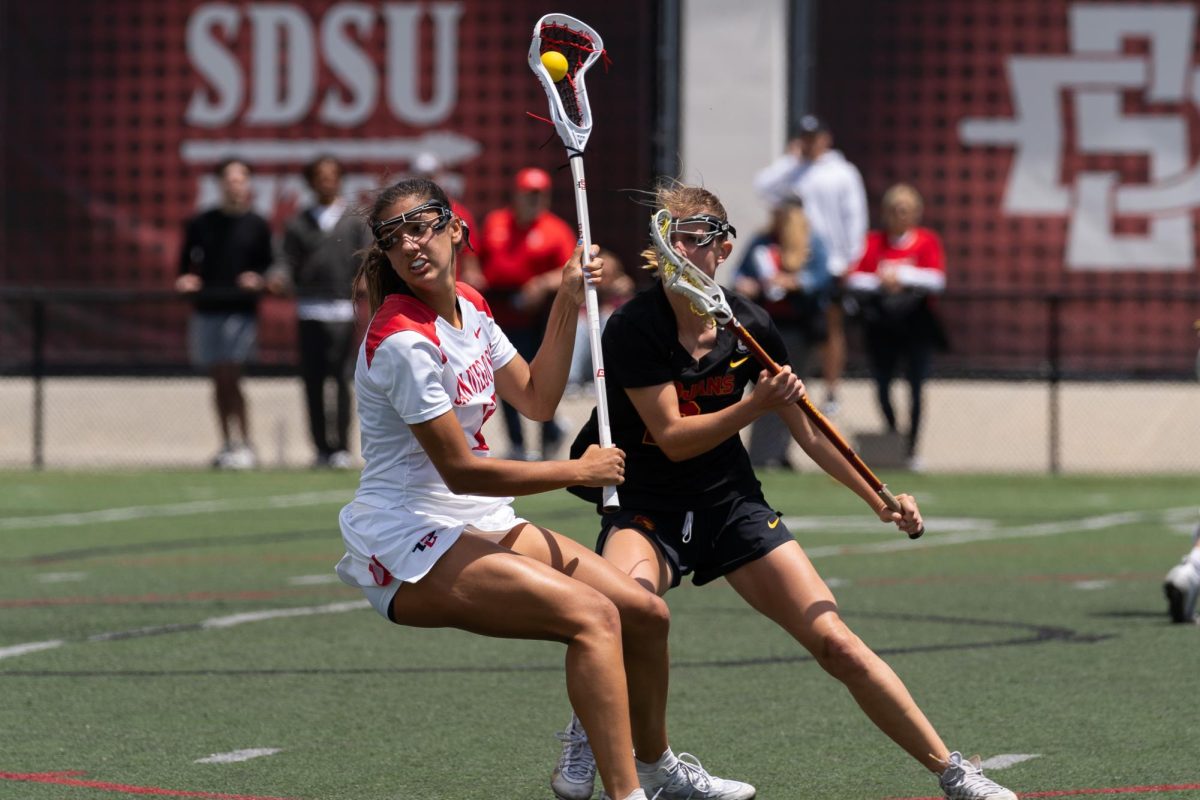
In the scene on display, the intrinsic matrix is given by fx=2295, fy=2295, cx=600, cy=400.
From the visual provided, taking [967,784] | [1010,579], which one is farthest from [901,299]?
[967,784]

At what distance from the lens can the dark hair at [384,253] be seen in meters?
6.30

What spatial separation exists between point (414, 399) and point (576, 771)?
1.23 metres

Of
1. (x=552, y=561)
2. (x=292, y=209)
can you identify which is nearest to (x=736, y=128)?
(x=292, y=209)

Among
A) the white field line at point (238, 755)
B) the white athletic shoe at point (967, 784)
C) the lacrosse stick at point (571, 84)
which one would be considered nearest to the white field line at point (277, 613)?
the white field line at point (238, 755)

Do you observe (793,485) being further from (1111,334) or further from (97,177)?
(97,177)

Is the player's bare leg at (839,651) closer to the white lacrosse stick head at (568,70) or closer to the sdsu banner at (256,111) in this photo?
the white lacrosse stick head at (568,70)

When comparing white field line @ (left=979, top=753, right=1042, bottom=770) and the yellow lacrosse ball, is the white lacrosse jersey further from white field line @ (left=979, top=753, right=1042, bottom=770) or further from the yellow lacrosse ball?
white field line @ (left=979, top=753, right=1042, bottom=770)

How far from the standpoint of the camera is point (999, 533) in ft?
46.8

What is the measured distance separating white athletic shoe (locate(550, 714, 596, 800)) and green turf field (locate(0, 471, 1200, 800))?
0.76 ft

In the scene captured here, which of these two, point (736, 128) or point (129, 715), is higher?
point (736, 128)

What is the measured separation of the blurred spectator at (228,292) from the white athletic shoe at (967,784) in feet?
42.2

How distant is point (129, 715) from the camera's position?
26.1 ft

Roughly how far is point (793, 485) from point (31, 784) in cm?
1105

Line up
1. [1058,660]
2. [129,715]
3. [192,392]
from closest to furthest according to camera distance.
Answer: [129,715] → [1058,660] → [192,392]
